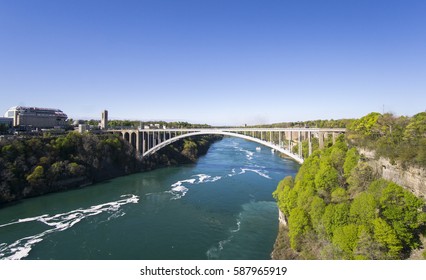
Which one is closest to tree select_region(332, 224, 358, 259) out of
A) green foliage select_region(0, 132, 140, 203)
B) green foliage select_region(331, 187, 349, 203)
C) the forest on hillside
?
the forest on hillside

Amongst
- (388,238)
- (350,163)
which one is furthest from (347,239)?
(350,163)

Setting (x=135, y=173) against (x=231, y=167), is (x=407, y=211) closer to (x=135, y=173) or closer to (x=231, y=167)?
(x=231, y=167)

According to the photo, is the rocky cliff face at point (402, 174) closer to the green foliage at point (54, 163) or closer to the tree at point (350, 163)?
the tree at point (350, 163)

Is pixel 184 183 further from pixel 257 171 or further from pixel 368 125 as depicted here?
pixel 368 125

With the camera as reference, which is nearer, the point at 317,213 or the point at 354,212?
the point at 354,212

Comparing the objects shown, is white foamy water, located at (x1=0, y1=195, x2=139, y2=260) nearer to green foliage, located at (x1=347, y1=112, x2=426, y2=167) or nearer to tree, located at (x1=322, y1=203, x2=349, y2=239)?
tree, located at (x1=322, y1=203, x2=349, y2=239)

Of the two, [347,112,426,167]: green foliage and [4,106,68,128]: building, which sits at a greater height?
[4,106,68,128]: building
